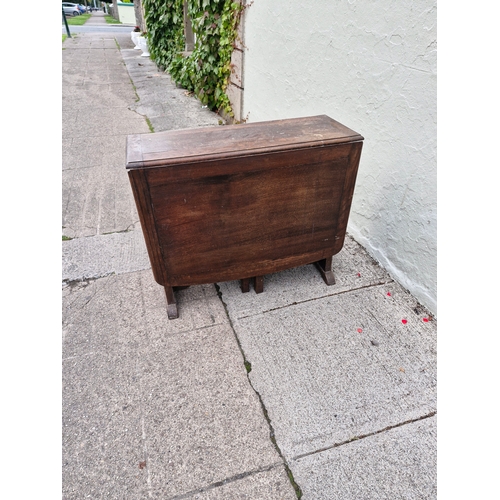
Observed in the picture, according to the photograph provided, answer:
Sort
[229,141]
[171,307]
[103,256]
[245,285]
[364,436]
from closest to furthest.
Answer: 1. [364,436]
2. [229,141]
3. [171,307]
4. [245,285]
5. [103,256]

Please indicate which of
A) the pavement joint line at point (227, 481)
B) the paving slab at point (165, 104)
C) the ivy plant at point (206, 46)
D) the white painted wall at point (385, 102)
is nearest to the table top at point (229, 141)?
the white painted wall at point (385, 102)

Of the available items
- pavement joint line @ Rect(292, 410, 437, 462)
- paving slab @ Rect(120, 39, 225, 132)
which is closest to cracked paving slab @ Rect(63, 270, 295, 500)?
pavement joint line @ Rect(292, 410, 437, 462)

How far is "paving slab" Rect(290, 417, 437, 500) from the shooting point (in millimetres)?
1512

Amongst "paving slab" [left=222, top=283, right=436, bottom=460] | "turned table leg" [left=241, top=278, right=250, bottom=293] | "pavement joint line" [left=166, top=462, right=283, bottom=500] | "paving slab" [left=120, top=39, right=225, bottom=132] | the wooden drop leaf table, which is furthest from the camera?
"paving slab" [left=120, top=39, right=225, bottom=132]

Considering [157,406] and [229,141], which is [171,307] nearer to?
[157,406]

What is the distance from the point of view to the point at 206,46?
17.8ft

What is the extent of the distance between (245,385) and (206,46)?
5.17 metres

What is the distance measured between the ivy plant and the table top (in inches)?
122

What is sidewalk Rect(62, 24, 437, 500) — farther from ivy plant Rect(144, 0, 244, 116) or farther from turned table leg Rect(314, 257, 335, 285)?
ivy plant Rect(144, 0, 244, 116)

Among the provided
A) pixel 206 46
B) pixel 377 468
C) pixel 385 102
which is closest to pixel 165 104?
pixel 206 46

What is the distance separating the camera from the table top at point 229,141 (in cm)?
183

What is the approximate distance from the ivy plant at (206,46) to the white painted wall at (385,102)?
5.55 ft

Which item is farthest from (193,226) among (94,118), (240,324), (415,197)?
(94,118)

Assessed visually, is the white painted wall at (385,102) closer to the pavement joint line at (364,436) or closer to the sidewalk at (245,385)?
the sidewalk at (245,385)
